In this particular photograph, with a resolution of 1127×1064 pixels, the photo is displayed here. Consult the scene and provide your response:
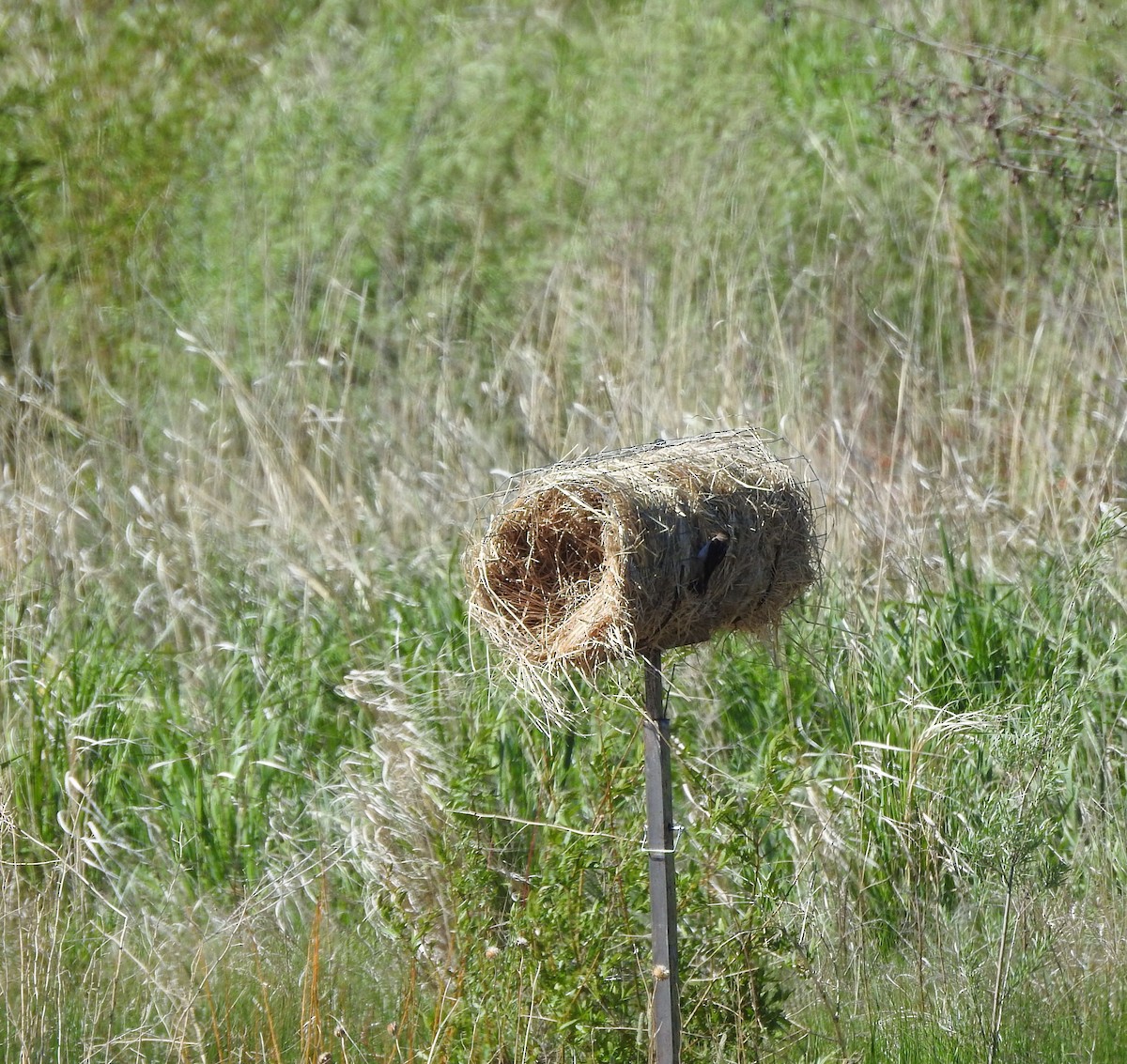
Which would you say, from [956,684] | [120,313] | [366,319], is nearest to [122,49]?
[120,313]

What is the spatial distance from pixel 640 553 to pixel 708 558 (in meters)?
0.25

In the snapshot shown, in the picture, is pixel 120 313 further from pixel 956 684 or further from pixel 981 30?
pixel 956 684

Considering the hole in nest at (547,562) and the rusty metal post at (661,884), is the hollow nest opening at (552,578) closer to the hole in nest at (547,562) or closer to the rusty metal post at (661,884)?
the hole in nest at (547,562)

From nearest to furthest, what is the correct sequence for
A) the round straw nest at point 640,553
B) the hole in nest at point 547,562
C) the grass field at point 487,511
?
the round straw nest at point 640,553 → the hole in nest at point 547,562 → the grass field at point 487,511

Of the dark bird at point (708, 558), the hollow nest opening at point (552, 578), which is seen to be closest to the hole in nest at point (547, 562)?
the hollow nest opening at point (552, 578)

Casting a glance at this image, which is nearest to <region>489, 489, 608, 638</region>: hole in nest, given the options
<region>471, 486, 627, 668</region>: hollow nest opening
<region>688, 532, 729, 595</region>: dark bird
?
<region>471, 486, 627, 668</region>: hollow nest opening

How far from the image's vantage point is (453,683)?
14.2 ft

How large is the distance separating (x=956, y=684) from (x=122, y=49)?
27.1 feet

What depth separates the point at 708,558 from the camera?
8.52 feet

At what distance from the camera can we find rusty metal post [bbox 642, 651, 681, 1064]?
8.36 feet

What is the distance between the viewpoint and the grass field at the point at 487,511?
321 cm

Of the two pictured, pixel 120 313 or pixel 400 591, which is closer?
pixel 400 591

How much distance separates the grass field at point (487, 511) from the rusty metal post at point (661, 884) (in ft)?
0.90

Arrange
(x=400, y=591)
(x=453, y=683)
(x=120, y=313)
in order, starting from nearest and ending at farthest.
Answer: (x=453, y=683) → (x=400, y=591) → (x=120, y=313)
